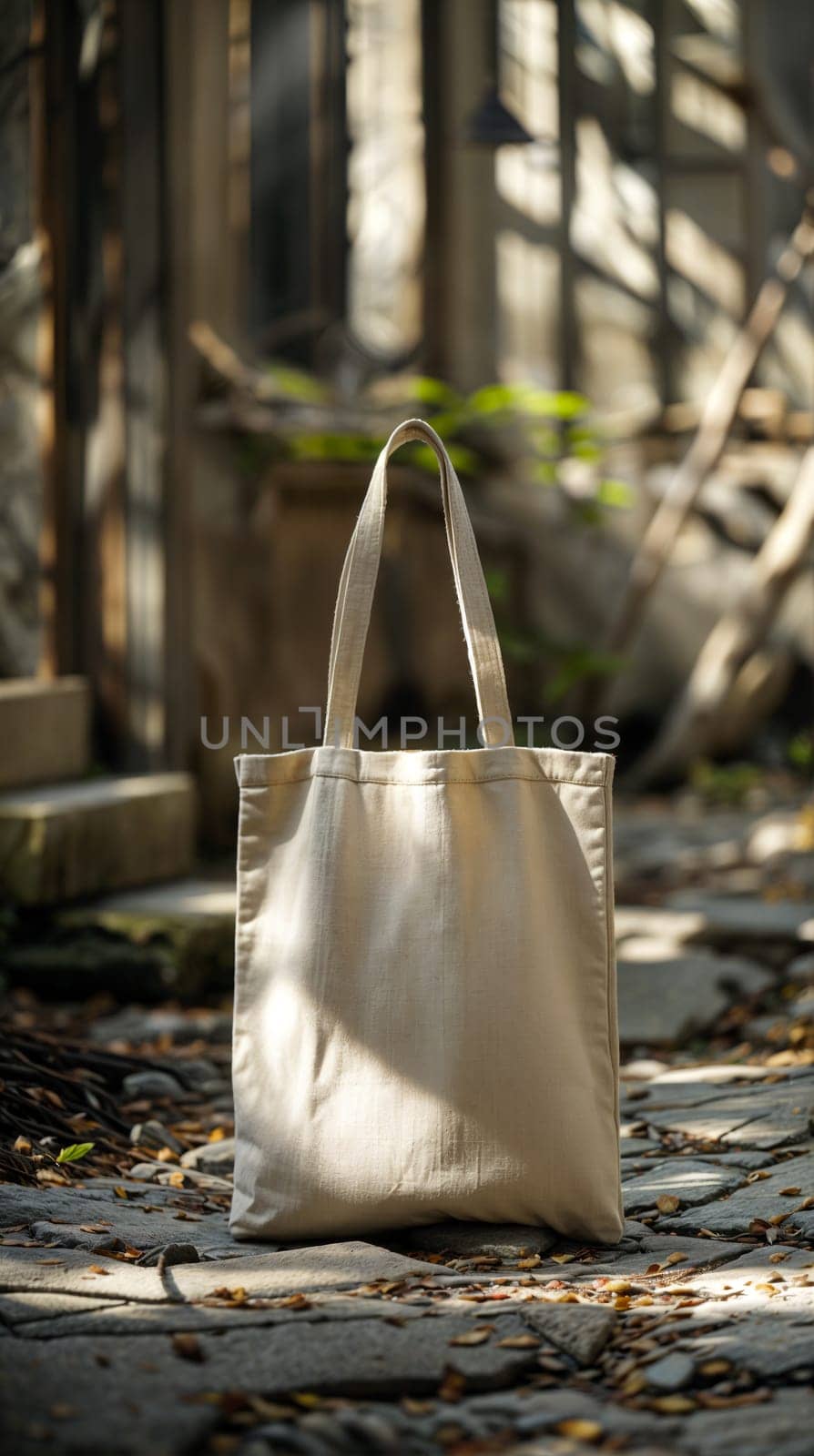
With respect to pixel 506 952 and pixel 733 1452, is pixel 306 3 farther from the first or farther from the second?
pixel 733 1452

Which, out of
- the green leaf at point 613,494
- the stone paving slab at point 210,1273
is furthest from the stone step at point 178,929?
the green leaf at point 613,494

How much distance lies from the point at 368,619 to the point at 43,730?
296cm

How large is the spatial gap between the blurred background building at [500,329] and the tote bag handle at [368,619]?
4.11 meters

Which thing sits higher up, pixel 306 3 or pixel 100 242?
pixel 306 3

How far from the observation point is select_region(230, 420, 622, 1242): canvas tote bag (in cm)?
217

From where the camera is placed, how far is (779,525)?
770cm

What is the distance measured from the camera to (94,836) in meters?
4.71

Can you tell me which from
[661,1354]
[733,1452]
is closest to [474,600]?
[661,1354]

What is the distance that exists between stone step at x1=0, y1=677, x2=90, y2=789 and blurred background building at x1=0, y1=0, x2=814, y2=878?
3.79 feet

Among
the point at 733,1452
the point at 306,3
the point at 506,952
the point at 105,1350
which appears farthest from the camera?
the point at 306,3

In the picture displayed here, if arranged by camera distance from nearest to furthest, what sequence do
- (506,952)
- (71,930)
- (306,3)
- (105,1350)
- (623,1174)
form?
1. (105,1350)
2. (506,952)
3. (623,1174)
4. (71,930)
5. (306,3)

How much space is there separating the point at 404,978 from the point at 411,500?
589 cm

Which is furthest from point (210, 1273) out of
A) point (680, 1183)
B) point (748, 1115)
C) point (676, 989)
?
point (676, 989)

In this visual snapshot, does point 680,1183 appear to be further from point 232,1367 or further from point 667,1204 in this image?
point 232,1367
